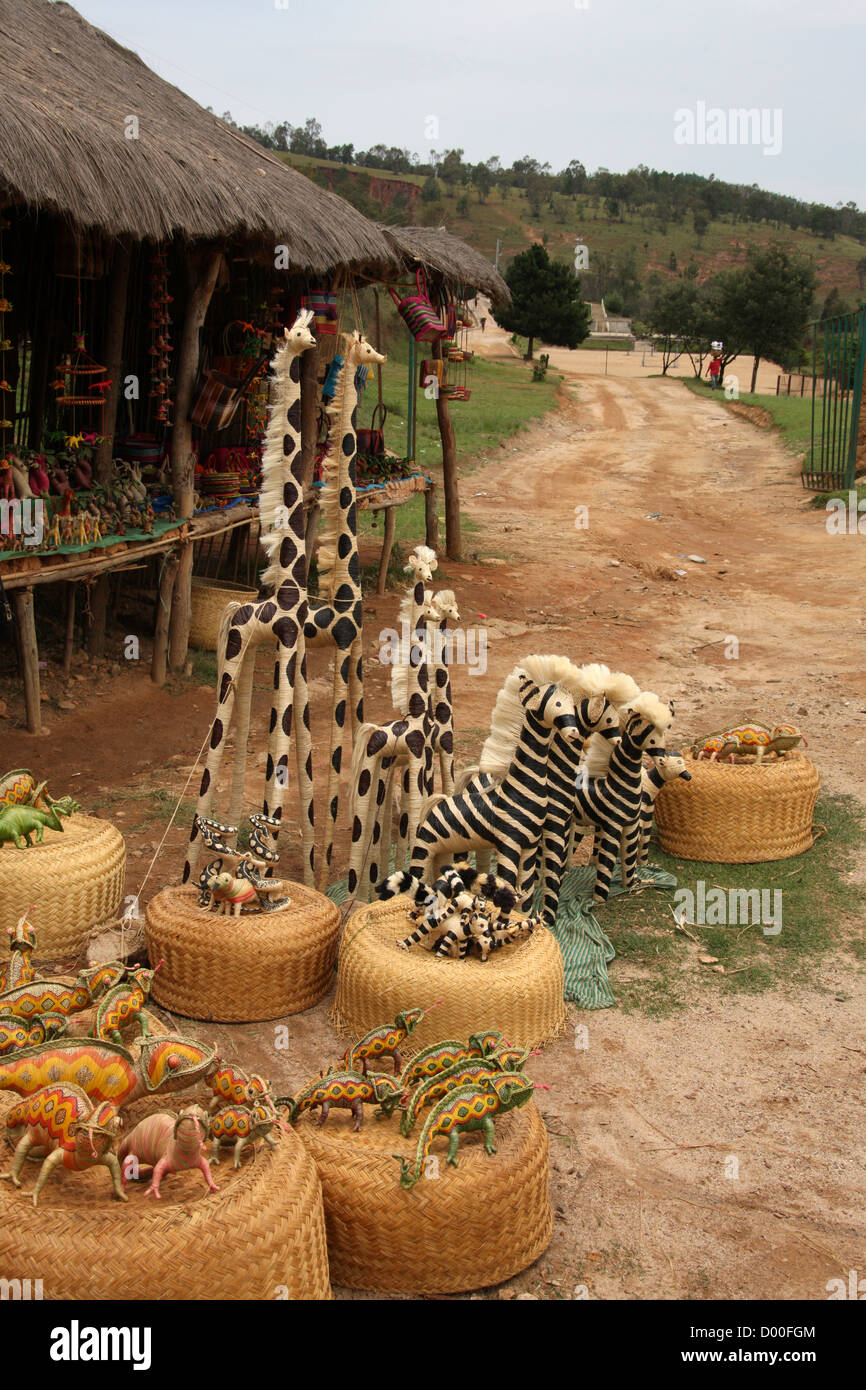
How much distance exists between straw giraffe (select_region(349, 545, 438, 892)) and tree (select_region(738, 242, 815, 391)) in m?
35.6

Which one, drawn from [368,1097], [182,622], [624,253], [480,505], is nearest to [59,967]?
[368,1097]

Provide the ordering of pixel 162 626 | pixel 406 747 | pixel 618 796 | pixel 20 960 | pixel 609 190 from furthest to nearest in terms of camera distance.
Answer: pixel 609 190 < pixel 162 626 < pixel 618 796 < pixel 406 747 < pixel 20 960

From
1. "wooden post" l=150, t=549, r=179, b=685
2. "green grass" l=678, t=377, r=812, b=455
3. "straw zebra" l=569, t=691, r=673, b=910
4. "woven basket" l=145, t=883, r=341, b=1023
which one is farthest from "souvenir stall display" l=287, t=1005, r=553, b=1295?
"green grass" l=678, t=377, r=812, b=455

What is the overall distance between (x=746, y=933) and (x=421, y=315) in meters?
8.41

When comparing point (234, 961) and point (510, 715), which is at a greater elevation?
point (510, 715)

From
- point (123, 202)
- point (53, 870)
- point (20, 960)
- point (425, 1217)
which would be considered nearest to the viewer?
point (425, 1217)

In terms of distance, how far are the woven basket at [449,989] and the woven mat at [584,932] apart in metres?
0.38

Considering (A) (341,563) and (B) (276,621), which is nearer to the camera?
(B) (276,621)

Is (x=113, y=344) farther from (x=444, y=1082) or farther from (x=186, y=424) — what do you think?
(x=444, y=1082)

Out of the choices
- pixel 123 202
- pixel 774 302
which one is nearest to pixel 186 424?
pixel 123 202

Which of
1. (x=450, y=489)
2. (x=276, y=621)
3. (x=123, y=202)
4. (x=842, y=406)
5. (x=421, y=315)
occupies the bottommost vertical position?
(x=276, y=621)

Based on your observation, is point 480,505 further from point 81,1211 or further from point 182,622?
point 81,1211

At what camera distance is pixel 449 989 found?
15.3 feet

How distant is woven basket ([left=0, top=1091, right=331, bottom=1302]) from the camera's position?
296 centimetres
